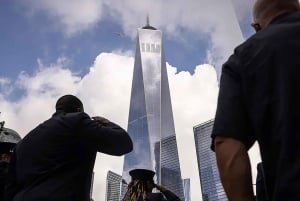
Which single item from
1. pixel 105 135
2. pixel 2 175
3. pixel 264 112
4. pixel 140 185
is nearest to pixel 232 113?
pixel 264 112

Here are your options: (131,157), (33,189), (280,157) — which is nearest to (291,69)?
(280,157)

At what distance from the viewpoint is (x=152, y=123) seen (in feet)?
273

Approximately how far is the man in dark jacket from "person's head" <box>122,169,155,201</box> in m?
3.02

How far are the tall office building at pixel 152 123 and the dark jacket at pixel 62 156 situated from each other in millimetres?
75786

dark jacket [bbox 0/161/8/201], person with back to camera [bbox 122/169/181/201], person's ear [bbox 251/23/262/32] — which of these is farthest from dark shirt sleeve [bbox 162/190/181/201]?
person's ear [bbox 251/23/262/32]

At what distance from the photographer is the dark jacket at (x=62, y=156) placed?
2.56 metres

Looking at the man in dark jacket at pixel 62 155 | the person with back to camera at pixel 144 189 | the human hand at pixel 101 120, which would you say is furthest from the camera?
the person with back to camera at pixel 144 189

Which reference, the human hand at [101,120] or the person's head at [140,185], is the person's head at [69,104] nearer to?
the human hand at [101,120]

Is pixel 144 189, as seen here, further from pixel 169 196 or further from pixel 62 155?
pixel 62 155

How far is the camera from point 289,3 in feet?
5.59

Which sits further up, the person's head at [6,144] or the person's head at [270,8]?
the person's head at [6,144]

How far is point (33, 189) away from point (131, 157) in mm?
85602

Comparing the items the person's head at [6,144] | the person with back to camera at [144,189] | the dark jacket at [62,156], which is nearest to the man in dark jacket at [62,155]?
the dark jacket at [62,156]

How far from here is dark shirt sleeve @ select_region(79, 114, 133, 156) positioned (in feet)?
8.82
